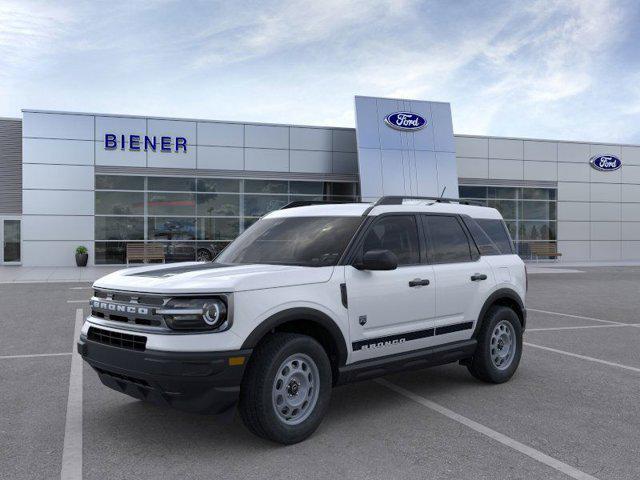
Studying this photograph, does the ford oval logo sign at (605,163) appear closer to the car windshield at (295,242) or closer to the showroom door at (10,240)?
the showroom door at (10,240)

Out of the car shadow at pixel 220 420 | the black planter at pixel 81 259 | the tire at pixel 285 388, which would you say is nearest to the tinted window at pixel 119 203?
the black planter at pixel 81 259

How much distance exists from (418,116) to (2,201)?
64.1 ft

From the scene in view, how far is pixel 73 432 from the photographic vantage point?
183 inches

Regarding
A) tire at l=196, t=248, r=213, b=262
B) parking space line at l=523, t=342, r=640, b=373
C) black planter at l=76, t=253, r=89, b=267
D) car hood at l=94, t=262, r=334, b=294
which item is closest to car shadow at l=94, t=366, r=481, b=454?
car hood at l=94, t=262, r=334, b=294

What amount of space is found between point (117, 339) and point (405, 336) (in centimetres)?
239

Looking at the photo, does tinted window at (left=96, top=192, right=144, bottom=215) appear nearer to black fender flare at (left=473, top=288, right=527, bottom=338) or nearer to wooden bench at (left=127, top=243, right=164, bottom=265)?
wooden bench at (left=127, top=243, right=164, bottom=265)

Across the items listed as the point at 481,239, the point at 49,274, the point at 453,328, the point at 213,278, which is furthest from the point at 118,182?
the point at 213,278

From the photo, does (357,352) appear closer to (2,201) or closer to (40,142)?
(40,142)

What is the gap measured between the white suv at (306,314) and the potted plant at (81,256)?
2118 centimetres

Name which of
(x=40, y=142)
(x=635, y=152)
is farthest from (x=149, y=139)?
(x=635, y=152)

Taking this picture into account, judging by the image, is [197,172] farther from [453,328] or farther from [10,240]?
[453,328]

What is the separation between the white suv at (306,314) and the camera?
405 centimetres

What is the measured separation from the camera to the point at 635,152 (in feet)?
111

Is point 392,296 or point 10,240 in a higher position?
point 10,240
